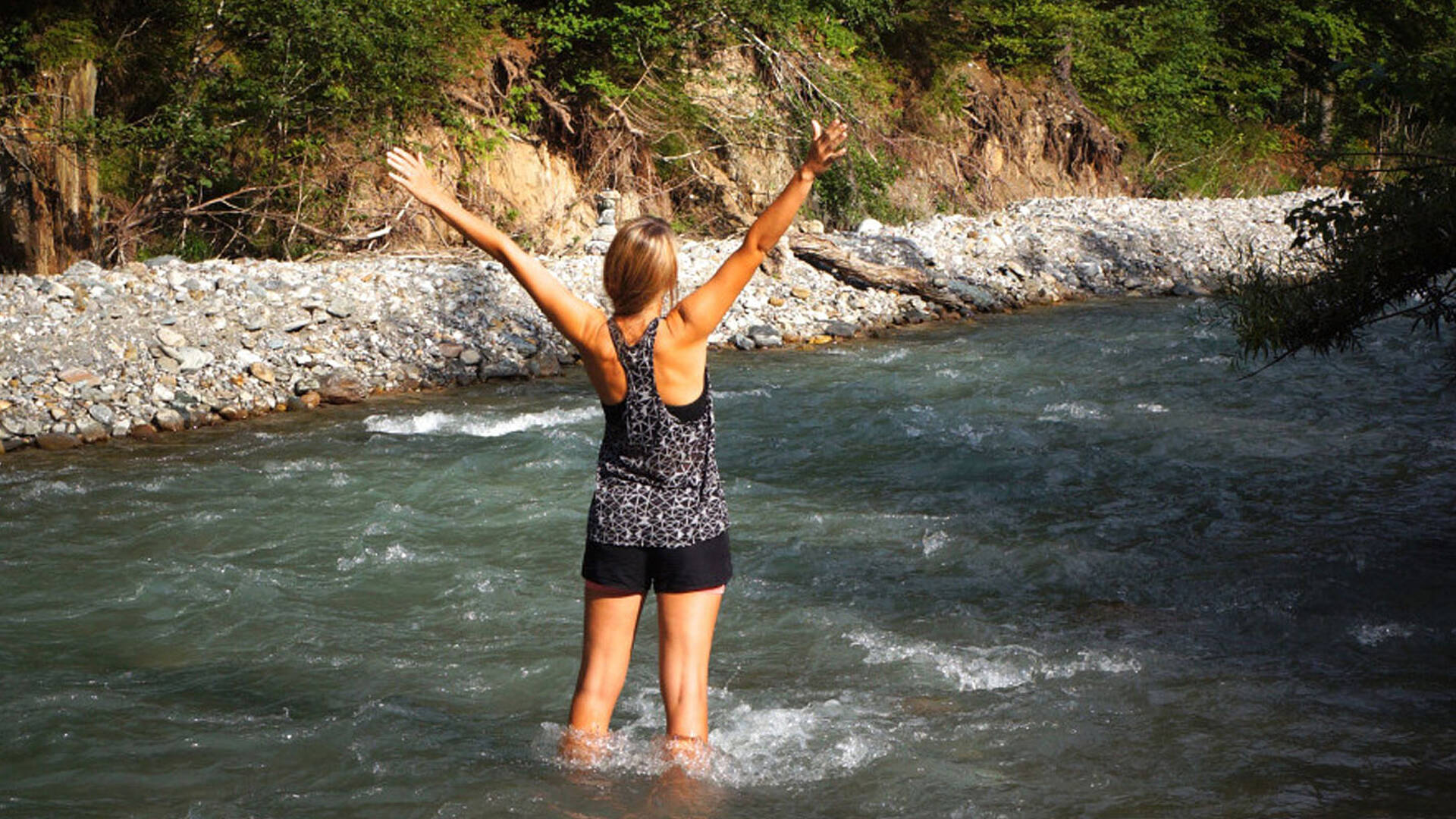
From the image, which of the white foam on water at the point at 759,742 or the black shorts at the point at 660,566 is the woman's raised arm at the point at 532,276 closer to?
the black shorts at the point at 660,566

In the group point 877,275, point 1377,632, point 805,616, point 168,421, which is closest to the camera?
point 1377,632

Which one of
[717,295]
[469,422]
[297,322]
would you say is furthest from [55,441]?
[717,295]

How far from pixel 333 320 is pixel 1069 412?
7406mm

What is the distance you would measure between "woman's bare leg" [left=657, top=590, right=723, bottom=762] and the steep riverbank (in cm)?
632

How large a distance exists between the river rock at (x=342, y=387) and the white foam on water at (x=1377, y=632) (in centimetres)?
893

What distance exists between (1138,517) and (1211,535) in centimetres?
50

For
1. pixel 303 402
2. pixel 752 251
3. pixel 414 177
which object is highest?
pixel 414 177

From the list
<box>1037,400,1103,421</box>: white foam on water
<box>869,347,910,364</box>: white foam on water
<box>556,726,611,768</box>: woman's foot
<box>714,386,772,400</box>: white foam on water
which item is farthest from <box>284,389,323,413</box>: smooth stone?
<box>556,726,611,768</box>: woman's foot

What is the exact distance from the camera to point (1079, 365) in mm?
13852

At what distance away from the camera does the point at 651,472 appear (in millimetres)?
4176

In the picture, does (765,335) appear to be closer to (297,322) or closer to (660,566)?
(297,322)

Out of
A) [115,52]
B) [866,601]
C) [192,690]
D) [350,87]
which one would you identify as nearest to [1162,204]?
[350,87]

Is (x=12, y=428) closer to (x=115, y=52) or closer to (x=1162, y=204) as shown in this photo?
(x=115, y=52)

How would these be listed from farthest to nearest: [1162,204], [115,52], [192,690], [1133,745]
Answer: [1162,204]
[115,52]
[192,690]
[1133,745]
